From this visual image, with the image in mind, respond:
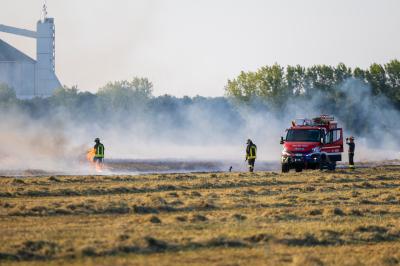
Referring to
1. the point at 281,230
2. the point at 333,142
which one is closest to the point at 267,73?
the point at 333,142

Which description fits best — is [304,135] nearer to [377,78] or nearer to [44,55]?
[377,78]

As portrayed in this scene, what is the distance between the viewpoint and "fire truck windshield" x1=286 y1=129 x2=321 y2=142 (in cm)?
5347

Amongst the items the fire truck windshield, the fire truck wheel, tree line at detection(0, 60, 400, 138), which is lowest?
the fire truck wheel

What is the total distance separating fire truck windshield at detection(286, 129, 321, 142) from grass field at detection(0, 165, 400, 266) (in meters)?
12.9

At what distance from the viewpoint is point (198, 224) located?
81.5 feet

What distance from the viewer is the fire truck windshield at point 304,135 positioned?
53.5 meters

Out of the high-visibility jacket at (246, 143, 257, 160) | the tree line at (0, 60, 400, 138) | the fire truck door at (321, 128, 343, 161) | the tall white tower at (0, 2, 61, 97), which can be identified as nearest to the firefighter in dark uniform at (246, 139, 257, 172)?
the high-visibility jacket at (246, 143, 257, 160)

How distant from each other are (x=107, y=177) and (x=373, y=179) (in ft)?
42.5

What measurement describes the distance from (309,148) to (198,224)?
28715 millimetres

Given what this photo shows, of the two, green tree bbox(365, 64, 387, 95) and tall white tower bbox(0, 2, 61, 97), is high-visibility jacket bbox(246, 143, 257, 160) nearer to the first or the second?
green tree bbox(365, 64, 387, 95)

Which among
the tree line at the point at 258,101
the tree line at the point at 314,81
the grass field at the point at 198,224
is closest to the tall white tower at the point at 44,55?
the tree line at the point at 258,101

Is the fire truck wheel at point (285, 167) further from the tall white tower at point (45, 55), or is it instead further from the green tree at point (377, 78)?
the tall white tower at point (45, 55)

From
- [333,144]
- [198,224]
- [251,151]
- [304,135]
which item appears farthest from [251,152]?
[198,224]

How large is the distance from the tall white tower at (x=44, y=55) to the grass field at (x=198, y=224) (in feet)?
376
